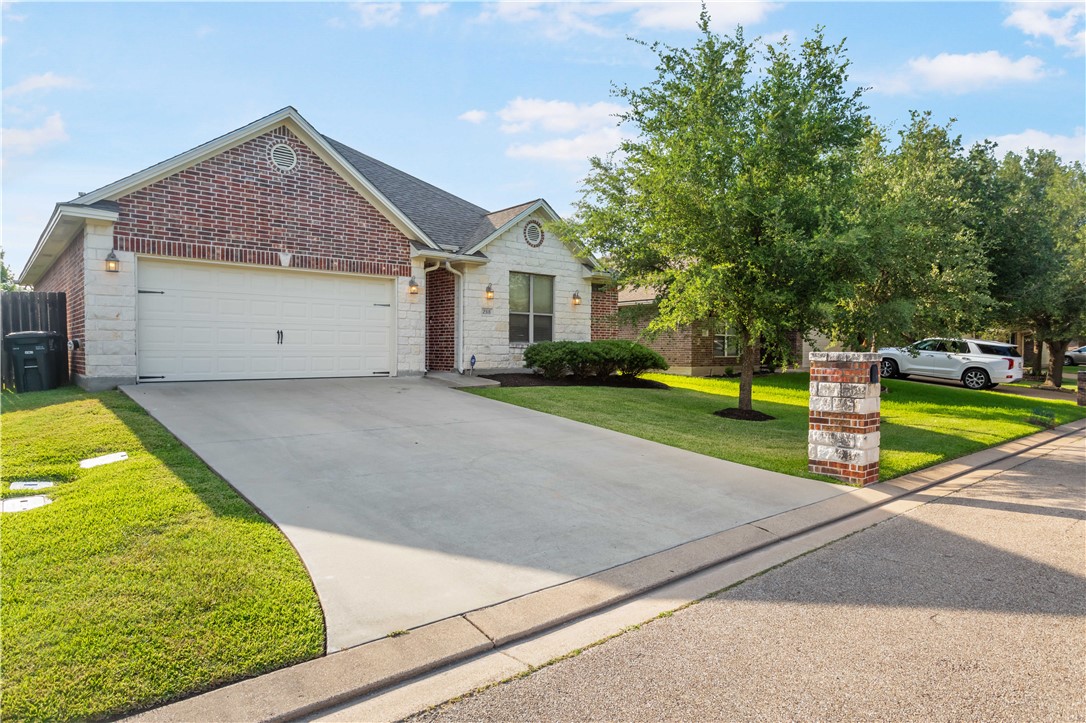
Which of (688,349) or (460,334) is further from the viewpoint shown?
(688,349)

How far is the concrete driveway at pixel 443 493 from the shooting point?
12.9ft

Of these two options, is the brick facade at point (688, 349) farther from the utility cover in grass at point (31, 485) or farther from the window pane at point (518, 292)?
the utility cover in grass at point (31, 485)

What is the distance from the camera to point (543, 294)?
16.3 meters

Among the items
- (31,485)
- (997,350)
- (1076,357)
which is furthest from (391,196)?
(1076,357)

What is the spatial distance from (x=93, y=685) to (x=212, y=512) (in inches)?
84.9

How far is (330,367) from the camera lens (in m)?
12.5

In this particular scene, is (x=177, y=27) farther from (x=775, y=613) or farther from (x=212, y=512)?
(x=775, y=613)

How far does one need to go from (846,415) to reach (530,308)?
9.98m

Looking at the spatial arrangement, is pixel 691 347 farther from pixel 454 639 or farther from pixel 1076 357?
pixel 1076 357

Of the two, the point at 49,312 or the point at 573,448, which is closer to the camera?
the point at 573,448

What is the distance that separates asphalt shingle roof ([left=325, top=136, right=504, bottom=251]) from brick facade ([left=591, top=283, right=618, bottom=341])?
387cm

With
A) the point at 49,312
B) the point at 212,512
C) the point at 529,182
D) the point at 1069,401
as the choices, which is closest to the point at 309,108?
the point at 49,312

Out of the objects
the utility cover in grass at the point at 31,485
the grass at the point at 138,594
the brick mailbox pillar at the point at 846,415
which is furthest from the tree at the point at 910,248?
the utility cover in grass at the point at 31,485

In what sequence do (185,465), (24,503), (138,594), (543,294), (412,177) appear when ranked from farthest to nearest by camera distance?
1. (412,177)
2. (543,294)
3. (185,465)
4. (24,503)
5. (138,594)
